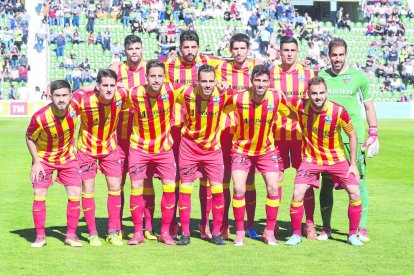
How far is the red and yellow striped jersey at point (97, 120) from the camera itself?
9.21 metres

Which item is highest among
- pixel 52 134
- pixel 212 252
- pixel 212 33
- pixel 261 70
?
pixel 212 33

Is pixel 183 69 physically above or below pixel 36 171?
above

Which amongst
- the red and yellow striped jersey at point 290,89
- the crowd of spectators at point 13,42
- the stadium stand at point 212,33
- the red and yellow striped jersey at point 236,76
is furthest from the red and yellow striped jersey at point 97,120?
the crowd of spectators at point 13,42

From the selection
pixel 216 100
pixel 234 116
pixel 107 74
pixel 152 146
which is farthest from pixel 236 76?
pixel 107 74

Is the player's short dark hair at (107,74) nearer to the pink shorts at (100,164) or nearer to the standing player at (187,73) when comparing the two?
the pink shorts at (100,164)

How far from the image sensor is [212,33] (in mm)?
40406

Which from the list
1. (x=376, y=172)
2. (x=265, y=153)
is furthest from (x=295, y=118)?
(x=376, y=172)

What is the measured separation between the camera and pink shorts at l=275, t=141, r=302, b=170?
994 cm

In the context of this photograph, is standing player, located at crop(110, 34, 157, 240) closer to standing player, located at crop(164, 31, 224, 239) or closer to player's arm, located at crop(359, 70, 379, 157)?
standing player, located at crop(164, 31, 224, 239)

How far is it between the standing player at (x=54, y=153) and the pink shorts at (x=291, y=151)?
97.9 inches

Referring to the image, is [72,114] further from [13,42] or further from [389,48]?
[389,48]

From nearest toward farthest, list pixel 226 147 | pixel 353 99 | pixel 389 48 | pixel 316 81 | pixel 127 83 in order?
pixel 316 81 → pixel 353 99 → pixel 226 147 → pixel 127 83 → pixel 389 48

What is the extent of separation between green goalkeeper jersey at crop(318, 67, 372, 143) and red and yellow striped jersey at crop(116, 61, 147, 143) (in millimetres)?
2207

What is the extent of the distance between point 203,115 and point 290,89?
1249mm
